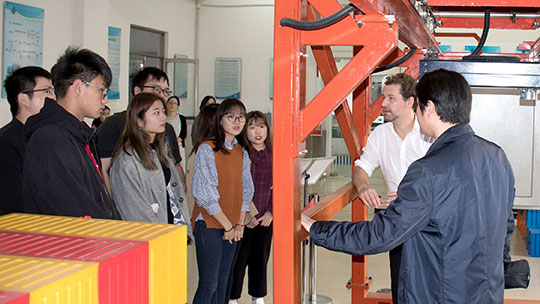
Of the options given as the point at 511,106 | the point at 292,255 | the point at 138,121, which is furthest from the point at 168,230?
the point at 511,106

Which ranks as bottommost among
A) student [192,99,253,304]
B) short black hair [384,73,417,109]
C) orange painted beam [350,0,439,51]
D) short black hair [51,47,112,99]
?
student [192,99,253,304]

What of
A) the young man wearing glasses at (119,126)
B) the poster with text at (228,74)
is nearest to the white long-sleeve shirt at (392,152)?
the young man wearing glasses at (119,126)

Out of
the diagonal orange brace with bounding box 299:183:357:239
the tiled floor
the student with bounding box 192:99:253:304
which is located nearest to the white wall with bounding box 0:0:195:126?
the tiled floor

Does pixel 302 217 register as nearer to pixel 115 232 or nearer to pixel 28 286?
pixel 115 232

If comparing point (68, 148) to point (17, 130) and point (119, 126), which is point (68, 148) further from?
point (119, 126)

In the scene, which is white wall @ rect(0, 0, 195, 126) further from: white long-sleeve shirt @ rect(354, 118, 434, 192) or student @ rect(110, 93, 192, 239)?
white long-sleeve shirt @ rect(354, 118, 434, 192)

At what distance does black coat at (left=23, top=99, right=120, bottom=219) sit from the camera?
188cm

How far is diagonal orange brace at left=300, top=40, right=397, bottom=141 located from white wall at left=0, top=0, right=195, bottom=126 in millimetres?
5020

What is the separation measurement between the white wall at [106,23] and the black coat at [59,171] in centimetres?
456

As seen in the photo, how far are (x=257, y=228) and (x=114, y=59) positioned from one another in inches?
210

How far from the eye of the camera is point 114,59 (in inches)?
334

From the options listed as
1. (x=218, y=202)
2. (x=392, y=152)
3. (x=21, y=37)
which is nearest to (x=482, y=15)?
(x=392, y=152)

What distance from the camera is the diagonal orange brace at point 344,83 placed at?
208 centimetres

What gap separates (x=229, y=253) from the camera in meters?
3.41
